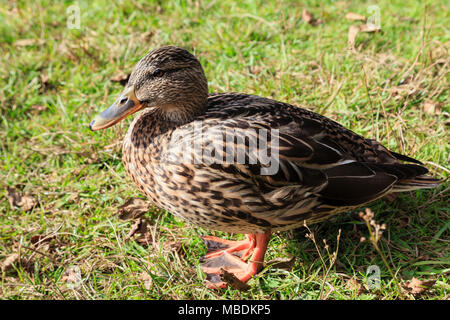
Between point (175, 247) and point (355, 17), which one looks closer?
point (175, 247)

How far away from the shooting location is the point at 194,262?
321 centimetres

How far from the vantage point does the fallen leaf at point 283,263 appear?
302 cm

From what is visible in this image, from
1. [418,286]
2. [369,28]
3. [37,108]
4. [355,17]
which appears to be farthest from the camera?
[355,17]

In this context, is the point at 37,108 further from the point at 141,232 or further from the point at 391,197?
the point at 391,197

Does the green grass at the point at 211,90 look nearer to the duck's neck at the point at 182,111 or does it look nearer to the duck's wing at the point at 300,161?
the duck's wing at the point at 300,161

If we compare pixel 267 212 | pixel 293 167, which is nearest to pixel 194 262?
pixel 267 212

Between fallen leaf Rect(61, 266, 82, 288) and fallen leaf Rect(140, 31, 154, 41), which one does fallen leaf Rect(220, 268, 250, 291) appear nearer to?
fallen leaf Rect(61, 266, 82, 288)

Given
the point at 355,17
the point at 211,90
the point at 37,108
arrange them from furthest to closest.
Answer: the point at 355,17 → the point at 37,108 → the point at 211,90

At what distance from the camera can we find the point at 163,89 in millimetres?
2900

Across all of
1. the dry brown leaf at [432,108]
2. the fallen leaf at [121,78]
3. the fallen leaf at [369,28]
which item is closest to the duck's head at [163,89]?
the fallen leaf at [121,78]

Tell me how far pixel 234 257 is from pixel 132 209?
0.86 m

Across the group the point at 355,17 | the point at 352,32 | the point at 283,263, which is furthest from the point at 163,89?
the point at 355,17

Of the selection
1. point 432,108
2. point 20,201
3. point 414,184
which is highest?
point 432,108

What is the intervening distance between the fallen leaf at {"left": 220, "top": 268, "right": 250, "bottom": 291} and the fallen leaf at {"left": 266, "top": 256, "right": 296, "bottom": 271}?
0.72ft
